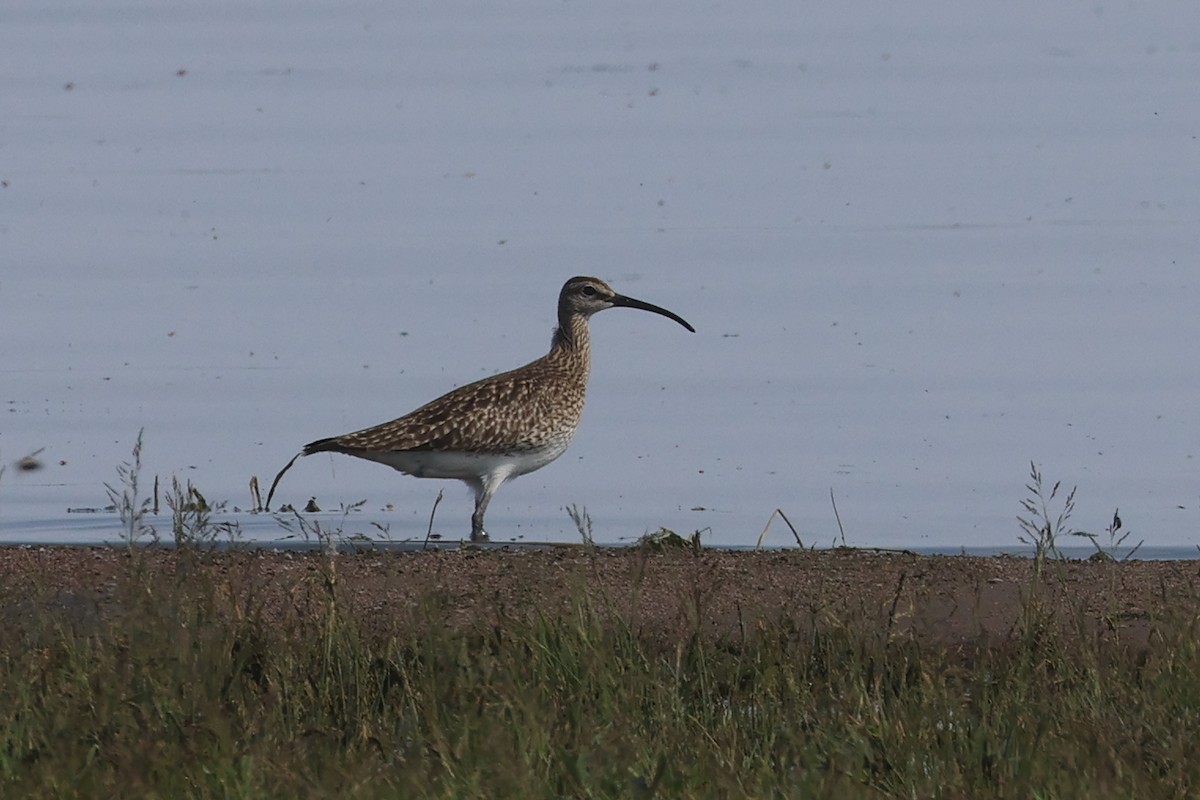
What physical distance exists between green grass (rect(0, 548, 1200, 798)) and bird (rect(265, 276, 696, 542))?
4758mm

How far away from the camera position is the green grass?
5.87 meters

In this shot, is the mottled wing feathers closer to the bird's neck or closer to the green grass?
the bird's neck

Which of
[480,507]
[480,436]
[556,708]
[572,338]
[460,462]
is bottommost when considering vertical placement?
[556,708]

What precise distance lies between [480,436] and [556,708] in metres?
6.33

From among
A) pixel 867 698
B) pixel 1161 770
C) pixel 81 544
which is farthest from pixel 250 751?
pixel 81 544

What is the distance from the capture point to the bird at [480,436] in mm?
13000

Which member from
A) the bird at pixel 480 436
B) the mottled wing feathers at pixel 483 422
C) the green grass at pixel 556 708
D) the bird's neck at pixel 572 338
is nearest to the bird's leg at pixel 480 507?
the bird at pixel 480 436

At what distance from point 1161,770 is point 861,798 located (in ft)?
4.18

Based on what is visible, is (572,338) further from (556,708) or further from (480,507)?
(556,708)

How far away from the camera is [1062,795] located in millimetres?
5711

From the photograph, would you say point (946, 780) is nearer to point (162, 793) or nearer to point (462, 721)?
point (462, 721)

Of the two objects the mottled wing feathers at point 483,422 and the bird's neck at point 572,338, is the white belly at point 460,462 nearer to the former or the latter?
the mottled wing feathers at point 483,422

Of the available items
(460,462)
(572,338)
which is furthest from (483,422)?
(572,338)

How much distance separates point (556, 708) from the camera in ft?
22.3
